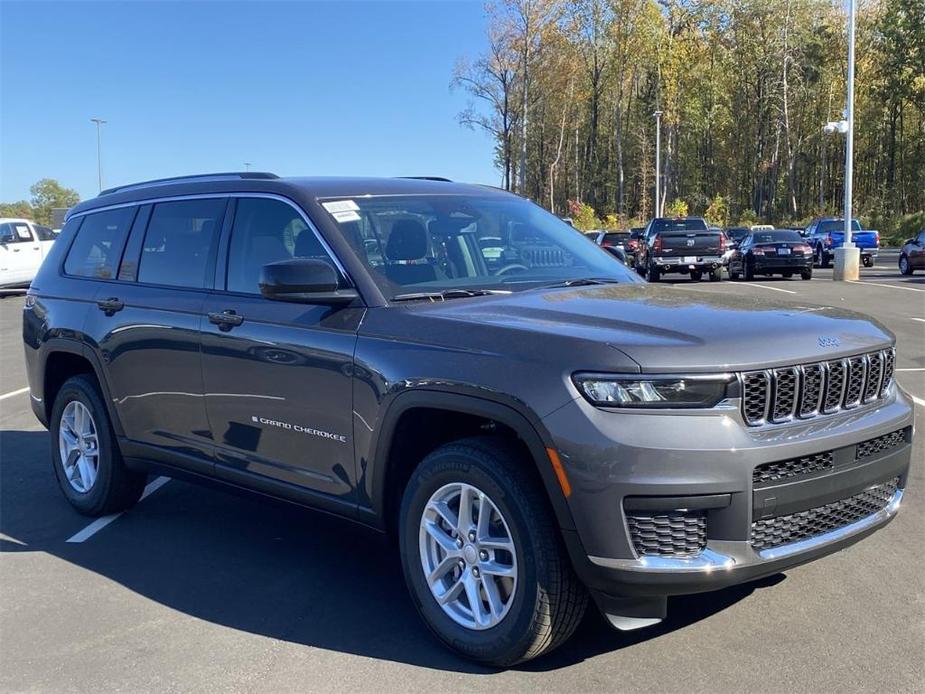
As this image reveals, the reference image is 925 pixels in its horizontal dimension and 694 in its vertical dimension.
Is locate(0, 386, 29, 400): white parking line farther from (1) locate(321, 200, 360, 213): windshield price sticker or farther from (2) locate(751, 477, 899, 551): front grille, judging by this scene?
(2) locate(751, 477, 899, 551): front grille

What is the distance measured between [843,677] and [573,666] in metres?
0.97

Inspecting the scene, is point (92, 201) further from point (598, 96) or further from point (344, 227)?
point (598, 96)

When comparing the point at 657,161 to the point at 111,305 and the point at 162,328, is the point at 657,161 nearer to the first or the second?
the point at 111,305

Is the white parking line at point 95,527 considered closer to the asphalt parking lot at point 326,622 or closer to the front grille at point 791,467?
the asphalt parking lot at point 326,622

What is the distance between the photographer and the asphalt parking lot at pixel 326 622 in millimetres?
3393

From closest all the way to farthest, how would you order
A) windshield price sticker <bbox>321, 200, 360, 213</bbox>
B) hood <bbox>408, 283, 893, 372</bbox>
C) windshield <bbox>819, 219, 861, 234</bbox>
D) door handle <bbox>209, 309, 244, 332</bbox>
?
hood <bbox>408, 283, 893, 372</bbox> < windshield price sticker <bbox>321, 200, 360, 213</bbox> < door handle <bbox>209, 309, 244, 332</bbox> < windshield <bbox>819, 219, 861, 234</bbox>

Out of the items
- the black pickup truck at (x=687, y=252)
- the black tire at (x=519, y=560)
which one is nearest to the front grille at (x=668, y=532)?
the black tire at (x=519, y=560)

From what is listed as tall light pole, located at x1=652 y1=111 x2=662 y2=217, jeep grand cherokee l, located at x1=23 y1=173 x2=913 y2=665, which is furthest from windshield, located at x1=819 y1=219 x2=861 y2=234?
jeep grand cherokee l, located at x1=23 y1=173 x2=913 y2=665

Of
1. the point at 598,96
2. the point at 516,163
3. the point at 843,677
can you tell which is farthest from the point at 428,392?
Result: the point at 598,96

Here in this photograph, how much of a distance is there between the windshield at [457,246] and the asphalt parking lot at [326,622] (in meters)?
1.19

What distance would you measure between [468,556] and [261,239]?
191 cm

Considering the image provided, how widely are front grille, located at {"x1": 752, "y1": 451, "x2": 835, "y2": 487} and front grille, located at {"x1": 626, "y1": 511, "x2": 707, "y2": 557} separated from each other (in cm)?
24

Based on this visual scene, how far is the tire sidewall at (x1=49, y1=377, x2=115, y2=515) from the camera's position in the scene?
17.5ft

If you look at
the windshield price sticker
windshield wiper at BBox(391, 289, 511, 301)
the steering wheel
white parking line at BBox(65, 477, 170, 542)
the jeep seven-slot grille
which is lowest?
white parking line at BBox(65, 477, 170, 542)
